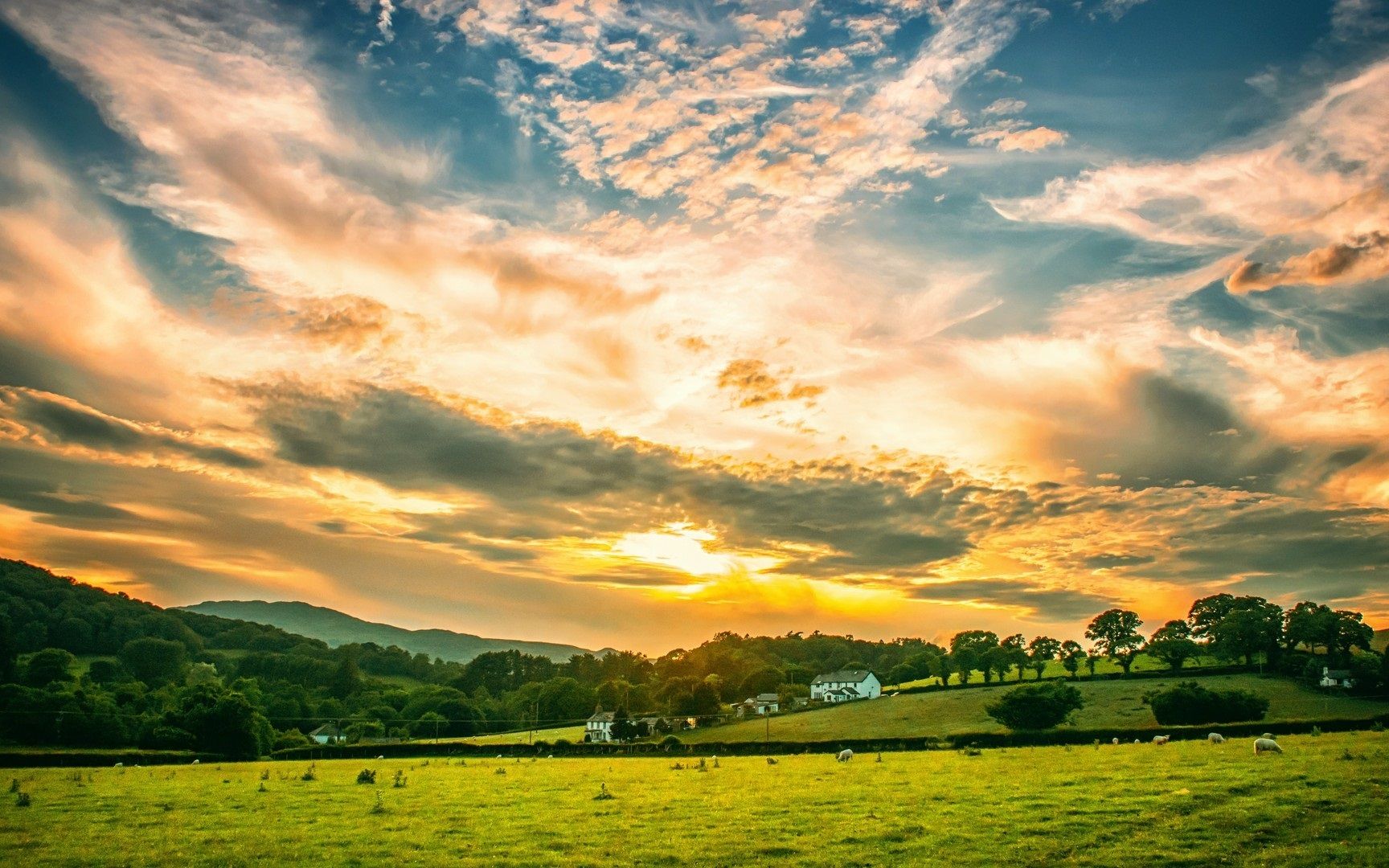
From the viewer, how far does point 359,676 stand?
176 meters

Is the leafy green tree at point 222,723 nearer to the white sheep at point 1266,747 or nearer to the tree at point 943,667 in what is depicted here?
the white sheep at point 1266,747

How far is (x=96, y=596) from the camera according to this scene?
19775 centimetres

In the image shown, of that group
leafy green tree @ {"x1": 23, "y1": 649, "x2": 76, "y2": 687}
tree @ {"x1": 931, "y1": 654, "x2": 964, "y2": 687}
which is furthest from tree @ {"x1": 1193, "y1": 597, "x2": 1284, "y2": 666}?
leafy green tree @ {"x1": 23, "y1": 649, "x2": 76, "y2": 687}

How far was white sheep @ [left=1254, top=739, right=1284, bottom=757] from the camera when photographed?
121ft

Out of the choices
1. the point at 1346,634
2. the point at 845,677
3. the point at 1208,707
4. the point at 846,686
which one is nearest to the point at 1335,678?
the point at 1346,634

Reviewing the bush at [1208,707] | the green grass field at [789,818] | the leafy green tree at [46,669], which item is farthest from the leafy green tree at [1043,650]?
the leafy green tree at [46,669]

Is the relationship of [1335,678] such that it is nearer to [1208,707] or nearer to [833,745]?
[1208,707]

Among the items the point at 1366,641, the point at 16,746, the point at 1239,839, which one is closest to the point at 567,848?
the point at 1239,839

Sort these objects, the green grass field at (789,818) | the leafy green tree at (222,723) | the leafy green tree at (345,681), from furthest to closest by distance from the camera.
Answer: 1. the leafy green tree at (345,681)
2. the leafy green tree at (222,723)
3. the green grass field at (789,818)

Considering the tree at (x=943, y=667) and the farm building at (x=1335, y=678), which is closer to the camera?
the farm building at (x=1335, y=678)

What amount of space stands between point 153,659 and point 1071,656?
175 metres

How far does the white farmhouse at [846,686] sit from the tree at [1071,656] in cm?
4383

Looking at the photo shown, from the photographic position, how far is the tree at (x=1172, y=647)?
122 metres

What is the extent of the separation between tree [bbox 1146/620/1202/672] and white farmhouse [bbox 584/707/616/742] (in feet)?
277
